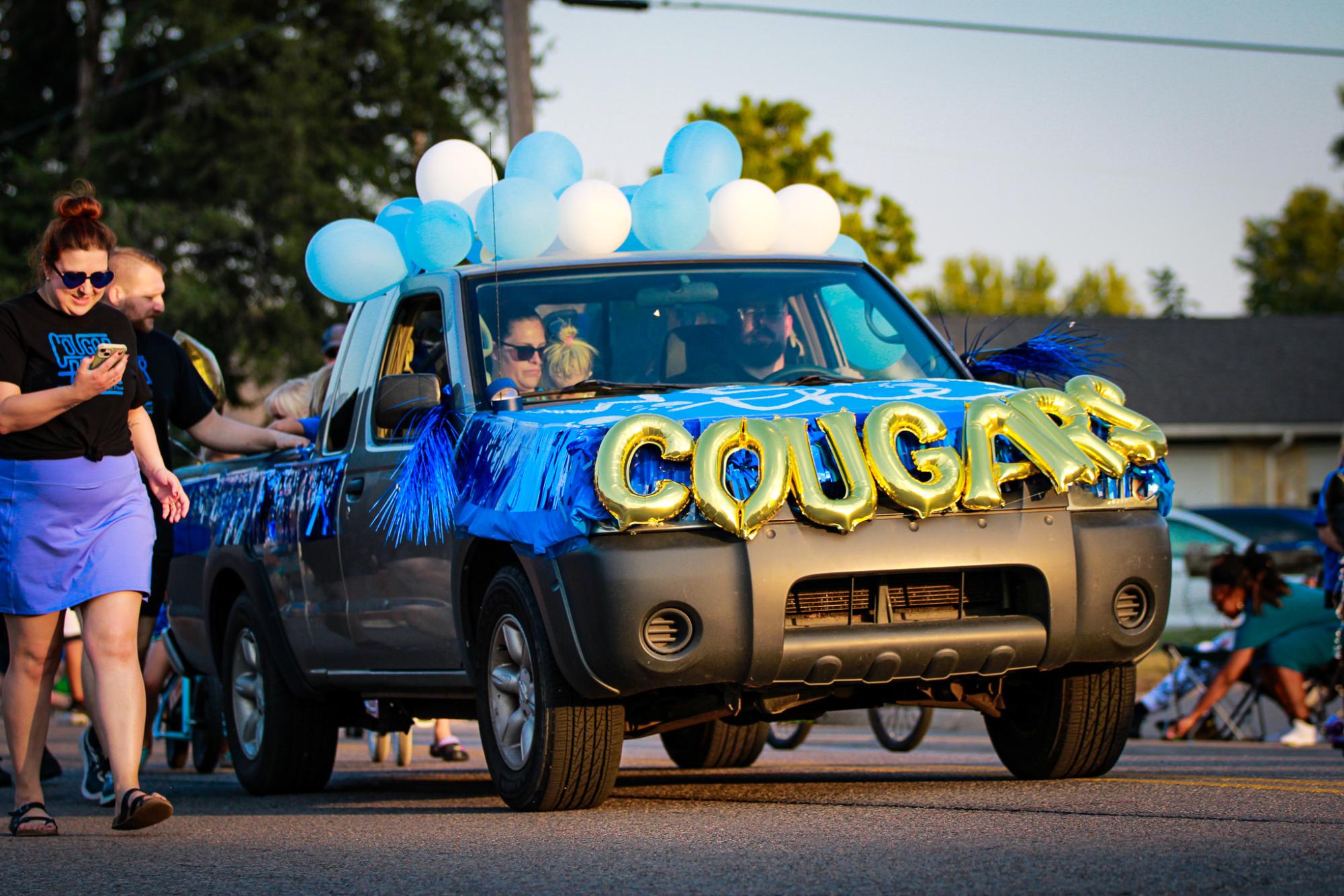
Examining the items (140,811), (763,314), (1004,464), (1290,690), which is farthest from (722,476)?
(1290,690)

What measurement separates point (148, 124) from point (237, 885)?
3079cm

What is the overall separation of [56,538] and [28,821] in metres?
→ 0.96

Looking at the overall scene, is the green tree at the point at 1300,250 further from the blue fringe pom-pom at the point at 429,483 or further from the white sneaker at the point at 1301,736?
the blue fringe pom-pom at the point at 429,483

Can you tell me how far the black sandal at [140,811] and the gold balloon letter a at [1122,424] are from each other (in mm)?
3187

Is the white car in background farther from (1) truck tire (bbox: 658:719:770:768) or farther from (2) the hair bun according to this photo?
(2) the hair bun

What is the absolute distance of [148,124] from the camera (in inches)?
1340

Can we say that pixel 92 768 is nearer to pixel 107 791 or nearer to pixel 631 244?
pixel 107 791

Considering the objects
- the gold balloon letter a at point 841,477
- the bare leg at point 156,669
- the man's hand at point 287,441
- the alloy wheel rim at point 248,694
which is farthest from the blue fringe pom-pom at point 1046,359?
the bare leg at point 156,669

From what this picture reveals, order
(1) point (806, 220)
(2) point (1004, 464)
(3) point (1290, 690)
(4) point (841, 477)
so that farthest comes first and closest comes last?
(3) point (1290, 690) → (1) point (806, 220) → (2) point (1004, 464) → (4) point (841, 477)

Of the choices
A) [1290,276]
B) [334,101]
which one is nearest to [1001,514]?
[334,101]

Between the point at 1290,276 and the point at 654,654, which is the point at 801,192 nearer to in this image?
the point at 654,654

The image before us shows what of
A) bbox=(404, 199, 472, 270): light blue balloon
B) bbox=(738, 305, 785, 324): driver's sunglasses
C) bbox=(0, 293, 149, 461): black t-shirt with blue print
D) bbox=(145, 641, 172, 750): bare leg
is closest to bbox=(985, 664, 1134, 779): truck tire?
bbox=(738, 305, 785, 324): driver's sunglasses

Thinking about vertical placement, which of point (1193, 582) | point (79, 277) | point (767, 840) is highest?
point (79, 277)

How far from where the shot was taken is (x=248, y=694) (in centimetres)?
863
